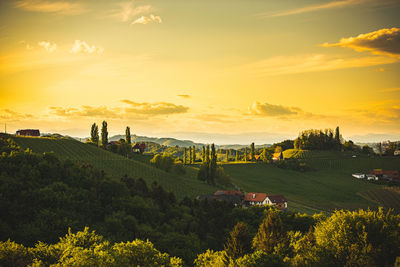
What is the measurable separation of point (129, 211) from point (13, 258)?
36950 mm

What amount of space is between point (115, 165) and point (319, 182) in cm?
9681

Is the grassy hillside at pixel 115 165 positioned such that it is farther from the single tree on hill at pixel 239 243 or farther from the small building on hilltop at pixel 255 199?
the single tree on hill at pixel 239 243

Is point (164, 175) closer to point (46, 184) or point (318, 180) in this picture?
point (46, 184)

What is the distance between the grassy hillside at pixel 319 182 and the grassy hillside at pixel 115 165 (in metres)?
29.4

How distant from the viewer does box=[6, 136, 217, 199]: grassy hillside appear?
103250 mm

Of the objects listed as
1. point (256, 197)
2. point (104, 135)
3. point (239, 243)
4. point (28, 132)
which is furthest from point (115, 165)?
point (239, 243)

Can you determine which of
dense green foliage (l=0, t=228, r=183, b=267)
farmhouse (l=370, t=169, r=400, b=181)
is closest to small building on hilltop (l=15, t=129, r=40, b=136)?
dense green foliage (l=0, t=228, r=183, b=267)

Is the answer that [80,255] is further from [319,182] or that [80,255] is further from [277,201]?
[319,182]

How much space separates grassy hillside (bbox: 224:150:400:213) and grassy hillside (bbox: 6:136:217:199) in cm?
2943

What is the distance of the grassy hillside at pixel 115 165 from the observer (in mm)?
103250

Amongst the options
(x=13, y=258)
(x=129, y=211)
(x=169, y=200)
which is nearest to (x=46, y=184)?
(x=129, y=211)

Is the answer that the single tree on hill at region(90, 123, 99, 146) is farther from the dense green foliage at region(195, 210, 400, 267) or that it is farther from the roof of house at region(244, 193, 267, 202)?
the dense green foliage at region(195, 210, 400, 267)

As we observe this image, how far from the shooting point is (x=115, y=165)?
109 meters

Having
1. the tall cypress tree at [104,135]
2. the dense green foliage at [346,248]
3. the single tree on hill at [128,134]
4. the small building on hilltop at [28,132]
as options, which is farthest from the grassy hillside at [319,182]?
the small building on hilltop at [28,132]
